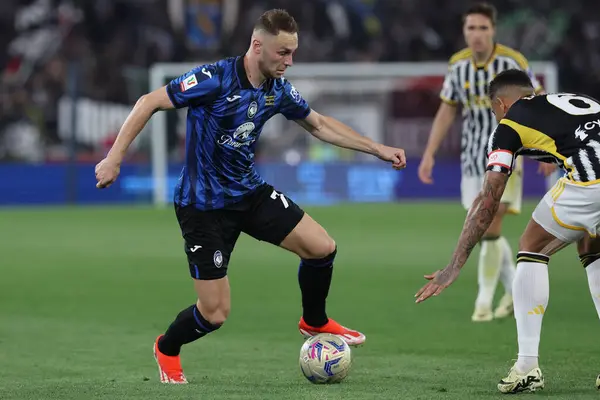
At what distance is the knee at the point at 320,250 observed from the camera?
22.0ft

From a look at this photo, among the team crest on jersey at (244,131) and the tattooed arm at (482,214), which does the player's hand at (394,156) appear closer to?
the team crest on jersey at (244,131)

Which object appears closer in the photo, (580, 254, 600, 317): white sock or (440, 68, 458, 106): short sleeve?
(580, 254, 600, 317): white sock

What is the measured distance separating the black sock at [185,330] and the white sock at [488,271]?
3.25 metres

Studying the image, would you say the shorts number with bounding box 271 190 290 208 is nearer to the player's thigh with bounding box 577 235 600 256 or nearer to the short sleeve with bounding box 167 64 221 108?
the short sleeve with bounding box 167 64 221 108

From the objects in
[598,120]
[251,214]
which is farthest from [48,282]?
[598,120]

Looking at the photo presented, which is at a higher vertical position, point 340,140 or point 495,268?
point 340,140

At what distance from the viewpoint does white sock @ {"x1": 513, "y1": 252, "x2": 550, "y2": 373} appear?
591 cm

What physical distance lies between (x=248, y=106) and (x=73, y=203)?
1620 cm

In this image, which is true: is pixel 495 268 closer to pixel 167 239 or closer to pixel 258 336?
pixel 258 336

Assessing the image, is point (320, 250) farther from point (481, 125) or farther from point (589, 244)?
point (481, 125)

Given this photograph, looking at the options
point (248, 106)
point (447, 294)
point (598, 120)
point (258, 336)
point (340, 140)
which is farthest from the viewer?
point (447, 294)

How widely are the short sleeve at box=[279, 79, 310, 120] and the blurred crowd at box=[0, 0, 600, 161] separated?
16.9 meters

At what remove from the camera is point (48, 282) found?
466 inches

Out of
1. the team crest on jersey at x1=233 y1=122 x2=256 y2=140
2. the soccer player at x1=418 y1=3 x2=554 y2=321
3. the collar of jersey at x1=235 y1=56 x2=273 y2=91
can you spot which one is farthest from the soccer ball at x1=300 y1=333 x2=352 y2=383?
the soccer player at x1=418 y1=3 x2=554 y2=321
